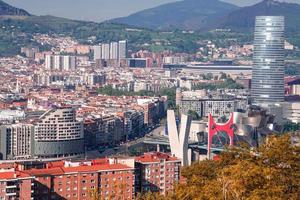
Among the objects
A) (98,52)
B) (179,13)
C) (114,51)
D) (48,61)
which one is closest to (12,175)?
(48,61)

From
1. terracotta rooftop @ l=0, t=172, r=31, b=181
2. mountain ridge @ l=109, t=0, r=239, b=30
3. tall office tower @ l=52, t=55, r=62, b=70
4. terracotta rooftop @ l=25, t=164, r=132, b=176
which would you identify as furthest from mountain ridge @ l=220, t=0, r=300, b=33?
terracotta rooftop @ l=0, t=172, r=31, b=181

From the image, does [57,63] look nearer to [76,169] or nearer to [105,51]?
[105,51]

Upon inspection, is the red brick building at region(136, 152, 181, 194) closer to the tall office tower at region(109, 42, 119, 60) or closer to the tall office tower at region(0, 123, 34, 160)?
the tall office tower at region(0, 123, 34, 160)

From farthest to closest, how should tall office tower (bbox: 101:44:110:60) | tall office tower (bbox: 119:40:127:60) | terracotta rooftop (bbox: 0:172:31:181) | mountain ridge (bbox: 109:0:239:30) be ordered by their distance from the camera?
mountain ridge (bbox: 109:0:239:30)
tall office tower (bbox: 119:40:127:60)
tall office tower (bbox: 101:44:110:60)
terracotta rooftop (bbox: 0:172:31:181)

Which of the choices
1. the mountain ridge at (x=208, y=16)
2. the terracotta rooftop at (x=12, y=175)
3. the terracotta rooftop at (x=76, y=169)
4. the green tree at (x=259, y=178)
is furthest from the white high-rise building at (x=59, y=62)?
the green tree at (x=259, y=178)

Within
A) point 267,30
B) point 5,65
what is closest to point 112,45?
point 5,65

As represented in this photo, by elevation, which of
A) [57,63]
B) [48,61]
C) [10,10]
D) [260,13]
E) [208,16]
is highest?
[208,16]
